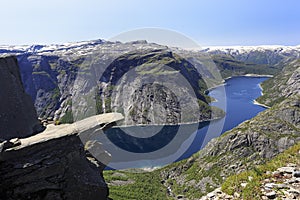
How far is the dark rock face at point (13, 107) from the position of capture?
22.3 metres

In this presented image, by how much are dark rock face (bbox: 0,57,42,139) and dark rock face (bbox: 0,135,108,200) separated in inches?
165

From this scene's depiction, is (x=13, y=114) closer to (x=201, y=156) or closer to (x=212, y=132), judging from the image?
(x=201, y=156)

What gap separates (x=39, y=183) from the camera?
1859 centimetres

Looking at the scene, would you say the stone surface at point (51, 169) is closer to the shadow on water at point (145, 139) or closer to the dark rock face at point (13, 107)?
the dark rock face at point (13, 107)

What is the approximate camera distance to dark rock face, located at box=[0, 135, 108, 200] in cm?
1814

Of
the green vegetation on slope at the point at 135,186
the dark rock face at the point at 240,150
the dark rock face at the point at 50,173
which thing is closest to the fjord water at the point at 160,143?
the green vegetation on slope at the point at 135,186

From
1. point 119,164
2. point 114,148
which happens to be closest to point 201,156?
point 119,164

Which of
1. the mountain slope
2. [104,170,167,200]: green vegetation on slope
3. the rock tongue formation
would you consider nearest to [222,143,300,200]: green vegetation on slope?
the rock tongue formation

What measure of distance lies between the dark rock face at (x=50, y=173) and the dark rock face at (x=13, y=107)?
4186 mm

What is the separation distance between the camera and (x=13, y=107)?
2316 cm

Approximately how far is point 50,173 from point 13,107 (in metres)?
7.58

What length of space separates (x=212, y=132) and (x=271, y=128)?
84076 millimetres

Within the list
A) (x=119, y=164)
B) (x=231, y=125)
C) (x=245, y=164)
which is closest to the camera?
(x=245, y=164)

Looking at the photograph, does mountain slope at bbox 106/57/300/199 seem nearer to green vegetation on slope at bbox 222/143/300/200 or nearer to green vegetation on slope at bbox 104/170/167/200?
green vegetation on slope at bbox 104/170/167/200
